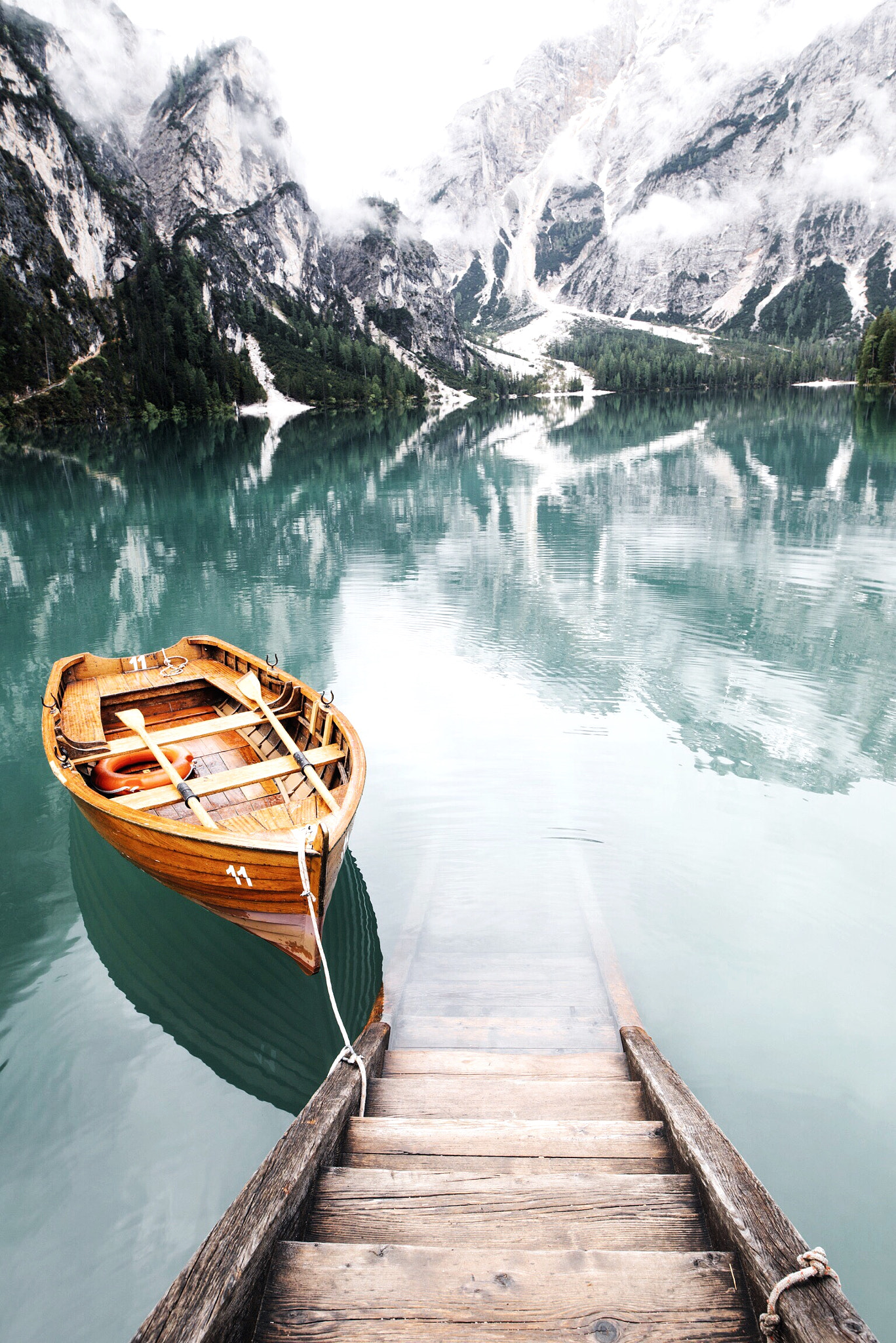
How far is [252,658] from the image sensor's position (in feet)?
36.2

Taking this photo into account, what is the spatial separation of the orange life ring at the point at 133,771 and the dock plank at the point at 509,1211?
5851 millimetres

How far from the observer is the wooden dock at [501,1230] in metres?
2.46

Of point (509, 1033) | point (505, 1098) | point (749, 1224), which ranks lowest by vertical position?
point (509, 1033)

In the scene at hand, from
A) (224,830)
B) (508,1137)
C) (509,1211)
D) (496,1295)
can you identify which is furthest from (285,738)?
(496,1295)

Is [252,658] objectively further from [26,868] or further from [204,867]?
[204,867]

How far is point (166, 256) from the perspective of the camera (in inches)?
5679

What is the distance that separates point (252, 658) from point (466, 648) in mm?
6201

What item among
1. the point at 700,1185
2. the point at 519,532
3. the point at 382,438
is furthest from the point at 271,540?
the point at 382,438

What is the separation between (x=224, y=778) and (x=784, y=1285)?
6455 millimetres

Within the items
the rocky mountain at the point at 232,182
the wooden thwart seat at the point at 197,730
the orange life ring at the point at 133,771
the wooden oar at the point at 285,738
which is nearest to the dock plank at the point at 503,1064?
the wooden oar at the point at 285,738

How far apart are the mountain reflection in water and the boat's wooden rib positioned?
1402mm

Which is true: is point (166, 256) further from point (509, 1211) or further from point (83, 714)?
point (509, 1211)

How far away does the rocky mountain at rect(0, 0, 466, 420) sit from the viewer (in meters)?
108

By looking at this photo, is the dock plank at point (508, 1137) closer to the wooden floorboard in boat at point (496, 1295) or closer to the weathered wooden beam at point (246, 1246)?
the weathered wooden beam at point (246, 1246)
